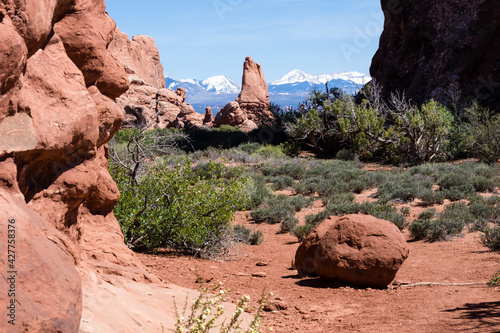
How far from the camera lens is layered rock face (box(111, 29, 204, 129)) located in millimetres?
36188

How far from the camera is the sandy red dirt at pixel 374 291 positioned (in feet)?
16.8

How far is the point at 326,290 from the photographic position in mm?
6695

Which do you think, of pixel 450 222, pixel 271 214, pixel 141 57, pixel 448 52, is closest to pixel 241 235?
pixel 271 214

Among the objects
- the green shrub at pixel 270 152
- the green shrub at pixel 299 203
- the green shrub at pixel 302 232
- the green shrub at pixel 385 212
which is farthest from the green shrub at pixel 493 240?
the green shrub at pixel 270 152

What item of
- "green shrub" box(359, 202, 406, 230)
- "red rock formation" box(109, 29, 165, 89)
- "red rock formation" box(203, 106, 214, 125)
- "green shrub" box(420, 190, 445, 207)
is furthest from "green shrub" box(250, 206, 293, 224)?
"red rock formation" box(203, 106, 214, 125)

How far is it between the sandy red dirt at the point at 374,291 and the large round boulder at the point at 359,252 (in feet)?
0.59

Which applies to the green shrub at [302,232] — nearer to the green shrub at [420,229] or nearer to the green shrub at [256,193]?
the green shrub at [420,229]

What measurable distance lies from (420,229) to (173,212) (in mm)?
5210

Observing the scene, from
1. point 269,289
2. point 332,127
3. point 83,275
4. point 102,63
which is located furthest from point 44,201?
point 332,127

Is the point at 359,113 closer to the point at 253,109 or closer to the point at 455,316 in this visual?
the point at 455,316

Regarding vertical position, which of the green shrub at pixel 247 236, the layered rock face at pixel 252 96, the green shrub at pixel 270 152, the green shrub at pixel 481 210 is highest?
the layered rock face at pixel 252 96

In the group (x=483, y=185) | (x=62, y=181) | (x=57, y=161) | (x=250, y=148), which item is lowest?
(x=483, y=185)

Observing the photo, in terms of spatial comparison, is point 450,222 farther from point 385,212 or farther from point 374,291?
point 374,291

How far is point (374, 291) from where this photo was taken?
6645mm
